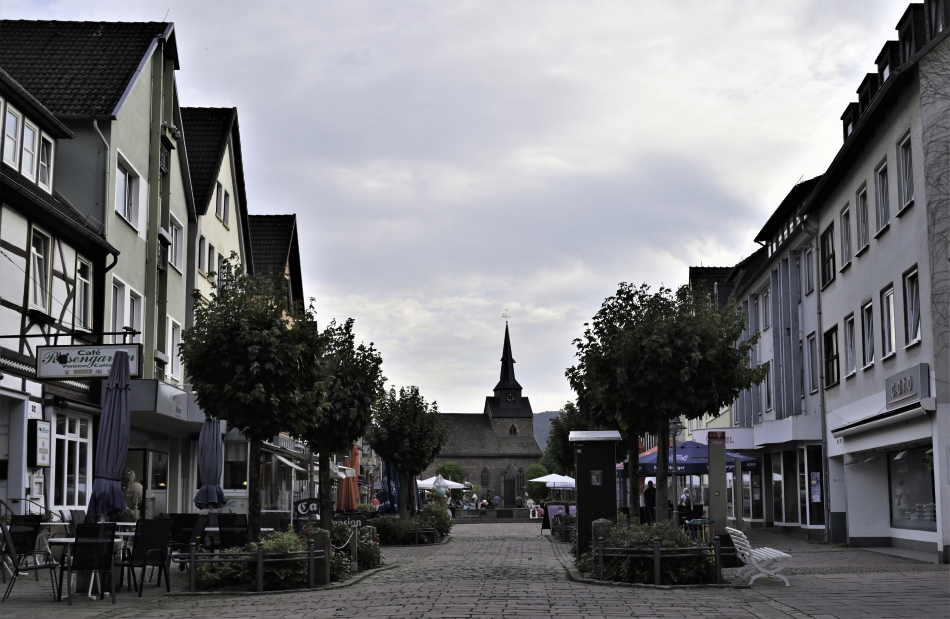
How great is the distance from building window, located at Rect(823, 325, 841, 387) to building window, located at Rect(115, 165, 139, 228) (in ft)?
57.2

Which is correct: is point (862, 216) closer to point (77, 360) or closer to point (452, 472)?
point (77, 360)

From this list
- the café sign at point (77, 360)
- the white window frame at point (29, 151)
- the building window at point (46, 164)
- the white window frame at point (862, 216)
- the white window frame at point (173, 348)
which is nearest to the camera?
the café sign at point (77, 360)

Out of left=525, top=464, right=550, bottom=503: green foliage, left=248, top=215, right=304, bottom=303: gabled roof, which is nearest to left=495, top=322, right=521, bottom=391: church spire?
left=525, top=464, right=550, bottom=503: green foliage

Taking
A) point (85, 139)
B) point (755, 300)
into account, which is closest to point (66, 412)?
point (85, 139)

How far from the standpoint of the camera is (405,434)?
122 feet

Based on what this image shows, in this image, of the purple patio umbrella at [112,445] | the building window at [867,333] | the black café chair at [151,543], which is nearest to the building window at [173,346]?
the purple patio umbrella at [112,445]

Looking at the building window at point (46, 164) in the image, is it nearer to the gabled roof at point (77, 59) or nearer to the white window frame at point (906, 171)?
the gabled roof at point (77, 59)

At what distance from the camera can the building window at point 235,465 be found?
35.7 meters

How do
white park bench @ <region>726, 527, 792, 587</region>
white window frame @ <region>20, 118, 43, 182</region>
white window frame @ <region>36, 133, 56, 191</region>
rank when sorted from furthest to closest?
1. white window frame @ <region>36, 133, 56, 191</region>
2. white window frame @ <region>20, 118, 43, 182</region>
3. white park bench @ <region>726, 527, 792, 587</region>

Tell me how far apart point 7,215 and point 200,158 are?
16.2 m

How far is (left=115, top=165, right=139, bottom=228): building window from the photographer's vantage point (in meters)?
24.1

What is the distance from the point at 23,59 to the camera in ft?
81.7

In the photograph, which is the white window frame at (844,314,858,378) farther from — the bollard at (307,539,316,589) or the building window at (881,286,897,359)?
the bollard at (307,539,316,589)

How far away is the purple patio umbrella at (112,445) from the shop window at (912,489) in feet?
47.2
